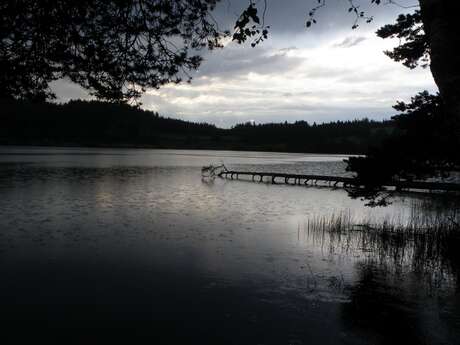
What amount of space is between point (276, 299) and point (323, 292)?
1537 mm

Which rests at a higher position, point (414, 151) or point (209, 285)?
point (414, 151)

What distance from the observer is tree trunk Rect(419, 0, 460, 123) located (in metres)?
3.31

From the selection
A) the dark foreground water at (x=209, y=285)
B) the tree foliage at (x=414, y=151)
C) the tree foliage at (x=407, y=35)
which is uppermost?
the tree foliage at (x=407, y=35)

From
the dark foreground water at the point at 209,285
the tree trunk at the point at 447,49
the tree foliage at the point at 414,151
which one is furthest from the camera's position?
the tree foliage at the point at 414,151

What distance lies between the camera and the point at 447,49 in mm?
3352

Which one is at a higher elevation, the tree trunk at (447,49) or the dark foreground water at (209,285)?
the tree trunk at (447,49)

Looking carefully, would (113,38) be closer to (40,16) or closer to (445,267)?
(40,16)

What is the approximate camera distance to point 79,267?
40.5 ft

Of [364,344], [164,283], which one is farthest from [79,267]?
[364,344]

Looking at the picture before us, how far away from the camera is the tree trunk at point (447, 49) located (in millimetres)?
A: 3314

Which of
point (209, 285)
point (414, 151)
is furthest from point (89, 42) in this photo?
point (414, 151)

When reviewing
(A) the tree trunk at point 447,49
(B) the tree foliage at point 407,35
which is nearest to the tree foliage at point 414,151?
(B) the tree foliage at point 407,35

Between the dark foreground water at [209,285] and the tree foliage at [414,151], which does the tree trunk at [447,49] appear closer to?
the dark foreground water at [209,285]

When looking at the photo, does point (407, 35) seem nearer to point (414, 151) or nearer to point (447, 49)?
point (414, 151)
